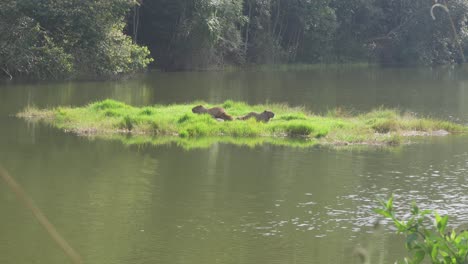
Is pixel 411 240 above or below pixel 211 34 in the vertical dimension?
below

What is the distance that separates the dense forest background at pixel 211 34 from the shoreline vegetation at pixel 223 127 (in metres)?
3.31

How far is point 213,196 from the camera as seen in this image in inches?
540

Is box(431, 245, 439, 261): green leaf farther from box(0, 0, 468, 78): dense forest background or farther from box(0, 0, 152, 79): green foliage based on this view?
box(0, 0, 152, 79): green foliage

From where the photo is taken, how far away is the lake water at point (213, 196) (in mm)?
10602

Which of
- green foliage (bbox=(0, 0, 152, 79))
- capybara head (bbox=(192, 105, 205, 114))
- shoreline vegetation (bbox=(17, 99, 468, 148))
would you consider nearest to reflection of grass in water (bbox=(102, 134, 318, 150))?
shoreline vegetation (bbox=(17, 99, 468, 148))

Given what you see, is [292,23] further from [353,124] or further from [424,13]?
[353,124]

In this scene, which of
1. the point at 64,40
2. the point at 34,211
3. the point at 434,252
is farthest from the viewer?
the point at 64,40

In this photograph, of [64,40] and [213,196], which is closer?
[213,196]

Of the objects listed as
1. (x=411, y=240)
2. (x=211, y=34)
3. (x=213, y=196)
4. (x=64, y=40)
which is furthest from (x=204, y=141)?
(x=211, y=34)

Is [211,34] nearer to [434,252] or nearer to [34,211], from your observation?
[434,252]

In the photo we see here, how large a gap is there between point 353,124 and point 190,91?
12274 millimetres

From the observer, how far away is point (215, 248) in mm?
10617

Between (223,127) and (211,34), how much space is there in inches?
893

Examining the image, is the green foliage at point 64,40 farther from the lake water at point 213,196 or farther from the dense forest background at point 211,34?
the lake water at point 213,196
